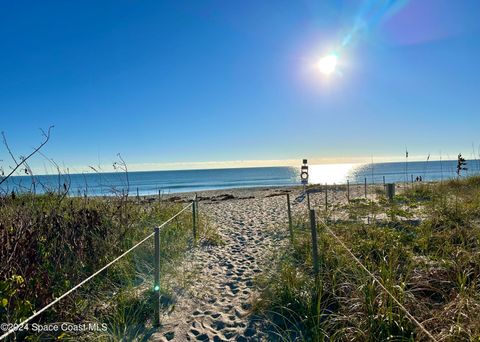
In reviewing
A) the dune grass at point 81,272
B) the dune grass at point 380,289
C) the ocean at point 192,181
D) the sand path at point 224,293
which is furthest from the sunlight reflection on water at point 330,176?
the dune grass at point 81,272

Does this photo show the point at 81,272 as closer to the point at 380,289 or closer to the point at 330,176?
the point at 380,289

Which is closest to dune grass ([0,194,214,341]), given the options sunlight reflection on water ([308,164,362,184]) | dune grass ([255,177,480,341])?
dune grass ([255,177,480,341])

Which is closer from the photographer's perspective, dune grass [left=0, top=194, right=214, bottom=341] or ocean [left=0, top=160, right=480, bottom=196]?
dune grass [left=0, top=194, right=214, bottom=341]

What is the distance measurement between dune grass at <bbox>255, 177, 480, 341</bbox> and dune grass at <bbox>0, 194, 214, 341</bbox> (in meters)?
1.89

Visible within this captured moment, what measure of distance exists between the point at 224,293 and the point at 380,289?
2388mm

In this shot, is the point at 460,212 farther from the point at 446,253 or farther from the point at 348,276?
the point at 348,276

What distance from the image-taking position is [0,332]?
9.00 feet

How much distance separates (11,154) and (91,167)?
9.04 ft

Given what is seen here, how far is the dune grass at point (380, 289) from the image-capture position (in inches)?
109

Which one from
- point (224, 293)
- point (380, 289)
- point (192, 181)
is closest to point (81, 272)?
point (224, 293)

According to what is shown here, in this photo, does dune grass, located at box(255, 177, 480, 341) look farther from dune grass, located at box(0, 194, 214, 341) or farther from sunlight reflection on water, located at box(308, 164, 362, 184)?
sunlight reflection on water, located at box(308, 164, 362, 184)

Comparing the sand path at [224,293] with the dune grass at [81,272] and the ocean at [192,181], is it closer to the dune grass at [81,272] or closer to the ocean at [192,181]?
the dune grass at [81,272]

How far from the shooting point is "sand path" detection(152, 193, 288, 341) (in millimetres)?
3377

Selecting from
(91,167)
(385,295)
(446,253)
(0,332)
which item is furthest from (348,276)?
(91,167)
